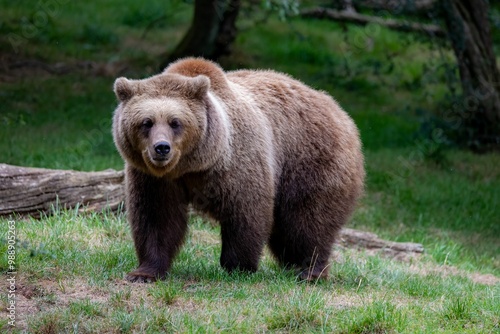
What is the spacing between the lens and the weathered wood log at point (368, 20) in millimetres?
15178

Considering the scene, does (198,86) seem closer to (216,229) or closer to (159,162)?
(159,162)

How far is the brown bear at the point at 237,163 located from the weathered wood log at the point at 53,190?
65.8 inches

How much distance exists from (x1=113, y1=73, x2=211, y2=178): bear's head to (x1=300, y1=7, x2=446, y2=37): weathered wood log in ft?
28.8

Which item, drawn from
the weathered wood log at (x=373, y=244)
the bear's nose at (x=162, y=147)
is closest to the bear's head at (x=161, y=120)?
the bear's nose at (x=162, y=147)

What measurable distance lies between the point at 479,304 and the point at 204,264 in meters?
2.47

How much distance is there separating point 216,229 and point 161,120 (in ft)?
10.2

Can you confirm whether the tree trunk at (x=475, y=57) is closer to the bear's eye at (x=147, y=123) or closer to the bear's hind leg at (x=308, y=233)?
the bear's hind leg at (x=308, y=233)

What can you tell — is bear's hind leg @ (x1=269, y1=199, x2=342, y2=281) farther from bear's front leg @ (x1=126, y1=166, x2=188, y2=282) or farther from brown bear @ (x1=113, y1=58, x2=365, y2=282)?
bear's front leg @ (x1=126, y1=166, x2=188, y2=282)

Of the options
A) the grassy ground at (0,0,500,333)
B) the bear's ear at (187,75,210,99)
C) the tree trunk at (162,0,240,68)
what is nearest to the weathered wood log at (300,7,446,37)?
the grassy ground at (0,0,500,333)

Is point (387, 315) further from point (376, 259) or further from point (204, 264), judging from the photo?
point (376, 259)

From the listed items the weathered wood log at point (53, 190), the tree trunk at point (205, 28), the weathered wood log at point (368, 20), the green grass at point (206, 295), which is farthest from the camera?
the weathered wood log at point (368, 20)

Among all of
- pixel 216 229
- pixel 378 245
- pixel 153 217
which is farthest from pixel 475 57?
pixel 153 217

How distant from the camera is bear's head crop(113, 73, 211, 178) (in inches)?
254

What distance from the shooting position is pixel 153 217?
700cm
